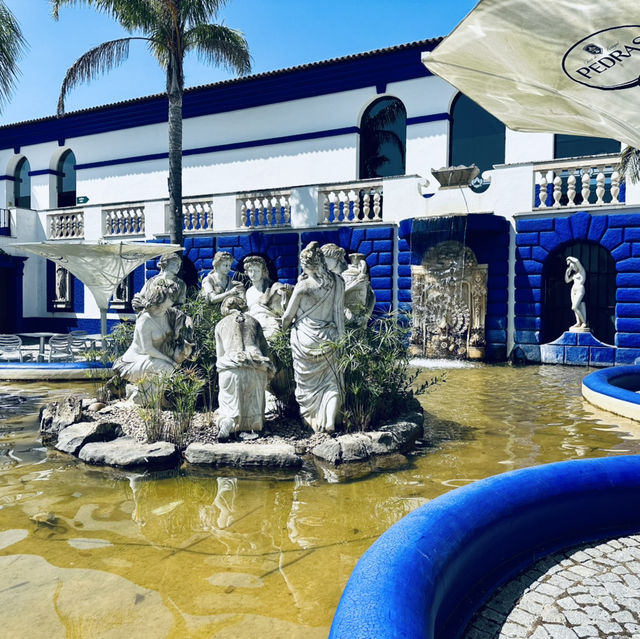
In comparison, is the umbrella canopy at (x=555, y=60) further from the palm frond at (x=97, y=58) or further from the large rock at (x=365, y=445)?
the palm frond at (x=97, y=58)

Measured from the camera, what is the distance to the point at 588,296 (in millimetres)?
14188

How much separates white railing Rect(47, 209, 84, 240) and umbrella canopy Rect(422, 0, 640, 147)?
2023cm

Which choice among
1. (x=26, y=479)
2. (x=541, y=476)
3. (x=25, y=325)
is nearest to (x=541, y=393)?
(x=541, y=476)

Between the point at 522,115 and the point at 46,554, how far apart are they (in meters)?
3.80

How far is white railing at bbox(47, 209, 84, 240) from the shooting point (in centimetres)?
2102

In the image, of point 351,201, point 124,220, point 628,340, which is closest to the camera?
point 628,340

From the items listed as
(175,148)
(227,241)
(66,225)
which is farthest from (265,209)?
(66,225)

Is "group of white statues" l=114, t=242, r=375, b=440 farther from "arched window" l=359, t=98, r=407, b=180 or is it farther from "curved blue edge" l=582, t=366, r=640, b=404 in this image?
"arched window" l=359, t=98, r=407, b=180

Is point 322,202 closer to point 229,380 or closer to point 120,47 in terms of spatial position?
Result: point 120,47

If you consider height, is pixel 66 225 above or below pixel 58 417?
above

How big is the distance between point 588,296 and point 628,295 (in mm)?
1690

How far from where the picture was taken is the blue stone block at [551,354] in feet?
43.1

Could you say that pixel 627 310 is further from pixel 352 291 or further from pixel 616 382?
pixel 352 291

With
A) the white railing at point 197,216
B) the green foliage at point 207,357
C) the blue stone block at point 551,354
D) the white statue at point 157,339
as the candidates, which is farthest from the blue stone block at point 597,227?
the white railing at point 197,216
